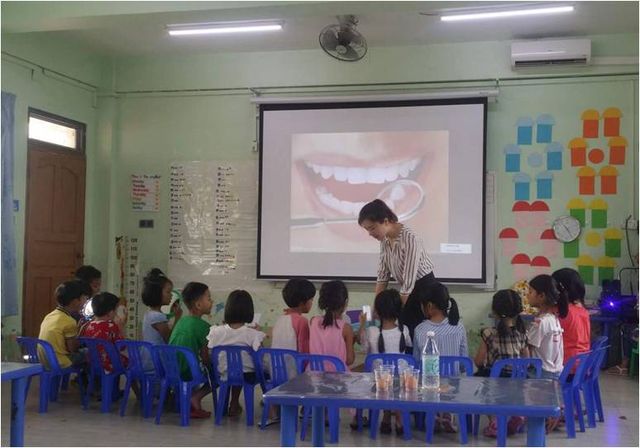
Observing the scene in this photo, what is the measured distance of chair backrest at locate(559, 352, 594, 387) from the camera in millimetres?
3850

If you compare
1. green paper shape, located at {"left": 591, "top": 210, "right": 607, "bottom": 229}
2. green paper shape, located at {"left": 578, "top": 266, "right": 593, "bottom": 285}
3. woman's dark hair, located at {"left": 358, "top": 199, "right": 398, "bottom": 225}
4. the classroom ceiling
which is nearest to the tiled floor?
woman's dark hair, located at {"left": 358, "top": 199, "right": 398, "bottom": 225}

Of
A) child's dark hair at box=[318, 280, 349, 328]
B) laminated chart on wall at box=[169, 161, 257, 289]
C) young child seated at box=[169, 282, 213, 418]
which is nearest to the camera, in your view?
child's dark hair at box=[318, 280, 349, 328]

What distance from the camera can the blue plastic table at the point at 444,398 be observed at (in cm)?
240

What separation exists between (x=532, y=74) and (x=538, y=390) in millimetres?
4676

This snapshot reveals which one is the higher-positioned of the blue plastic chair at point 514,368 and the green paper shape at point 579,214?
the green paper shape at point 579,214

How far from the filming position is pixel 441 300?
3885mm

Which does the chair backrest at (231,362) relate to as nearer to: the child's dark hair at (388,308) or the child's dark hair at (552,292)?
the child's dark hair at (388,308)

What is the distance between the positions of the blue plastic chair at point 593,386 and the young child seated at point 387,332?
108 cm

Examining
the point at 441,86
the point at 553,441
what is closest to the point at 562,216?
the point at 441,86

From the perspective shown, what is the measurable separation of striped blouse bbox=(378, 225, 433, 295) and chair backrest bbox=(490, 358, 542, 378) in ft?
2.39

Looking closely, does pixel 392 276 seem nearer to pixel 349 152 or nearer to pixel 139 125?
pixel 349 152

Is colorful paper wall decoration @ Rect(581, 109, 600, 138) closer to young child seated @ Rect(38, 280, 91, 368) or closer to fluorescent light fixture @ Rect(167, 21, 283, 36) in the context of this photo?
fluorescent light fixture @ Rect(167, 21, 283, 36)

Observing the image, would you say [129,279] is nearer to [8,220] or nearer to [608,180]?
[8,220]

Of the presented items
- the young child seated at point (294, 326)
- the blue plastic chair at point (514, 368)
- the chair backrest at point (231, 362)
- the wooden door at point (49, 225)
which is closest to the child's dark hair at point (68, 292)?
the chair backrest at point (231, 362)
